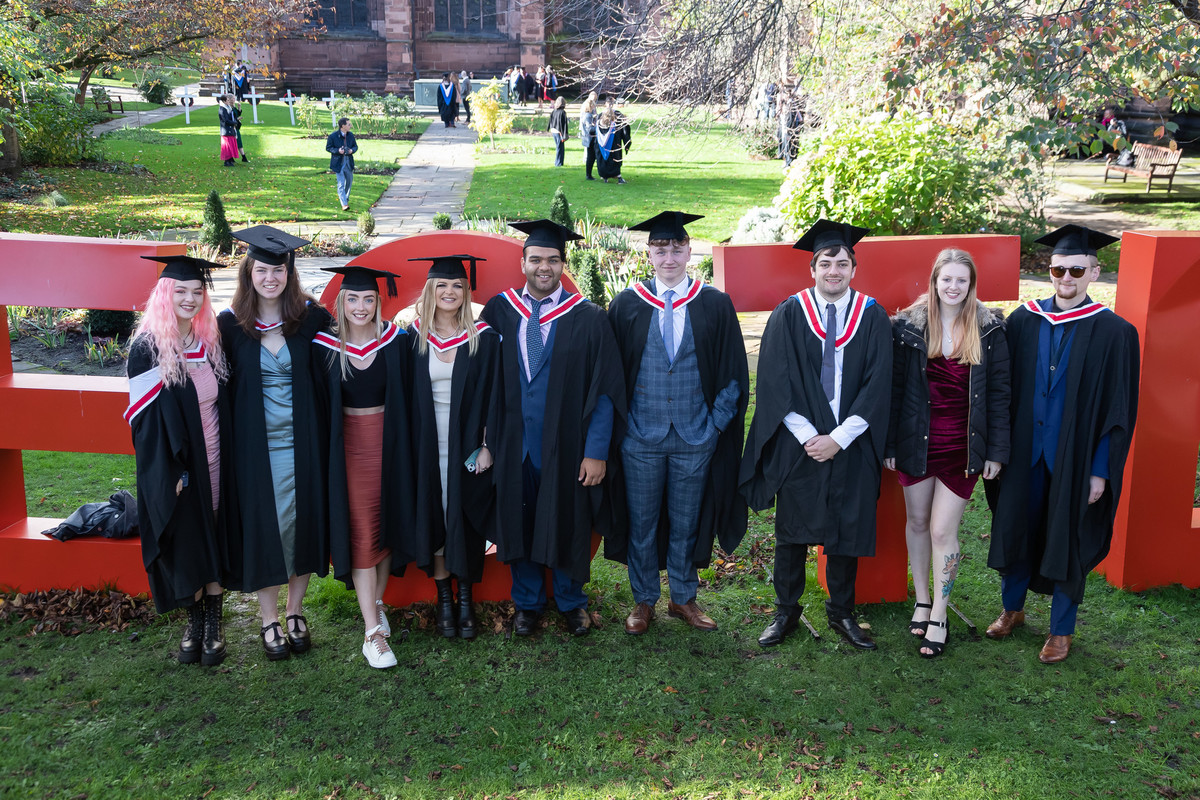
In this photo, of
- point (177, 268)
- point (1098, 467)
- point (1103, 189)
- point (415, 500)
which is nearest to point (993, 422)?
point (1098, 467)

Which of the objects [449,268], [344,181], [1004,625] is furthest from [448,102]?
[1004,625]

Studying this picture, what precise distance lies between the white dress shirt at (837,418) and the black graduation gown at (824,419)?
0.08 feet

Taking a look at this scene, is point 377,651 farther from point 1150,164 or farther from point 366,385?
point 1150,164

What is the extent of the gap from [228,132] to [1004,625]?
62.7ft

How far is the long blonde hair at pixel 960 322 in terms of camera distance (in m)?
3.93

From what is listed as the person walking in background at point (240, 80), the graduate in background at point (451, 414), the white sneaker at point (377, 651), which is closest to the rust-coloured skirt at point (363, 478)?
the graduate in background at point (451, 414)

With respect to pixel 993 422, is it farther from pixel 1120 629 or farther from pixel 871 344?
pixel 1120 629

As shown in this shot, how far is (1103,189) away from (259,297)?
664 inches

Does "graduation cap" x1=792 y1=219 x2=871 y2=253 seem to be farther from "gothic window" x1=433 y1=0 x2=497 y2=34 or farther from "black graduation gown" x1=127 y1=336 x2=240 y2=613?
"gothic window" x1=433 y1=0 x2=497 y2=34

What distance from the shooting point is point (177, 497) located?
12.7 feet

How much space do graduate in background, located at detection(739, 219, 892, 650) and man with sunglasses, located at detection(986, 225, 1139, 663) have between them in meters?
0.60

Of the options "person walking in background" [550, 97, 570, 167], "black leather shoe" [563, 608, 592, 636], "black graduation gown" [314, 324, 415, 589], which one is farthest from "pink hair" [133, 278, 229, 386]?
"person walking in background" [550, 97, 570, 167]

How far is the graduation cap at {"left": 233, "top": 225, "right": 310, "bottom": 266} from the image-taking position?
149 inches

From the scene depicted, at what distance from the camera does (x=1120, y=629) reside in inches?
173
